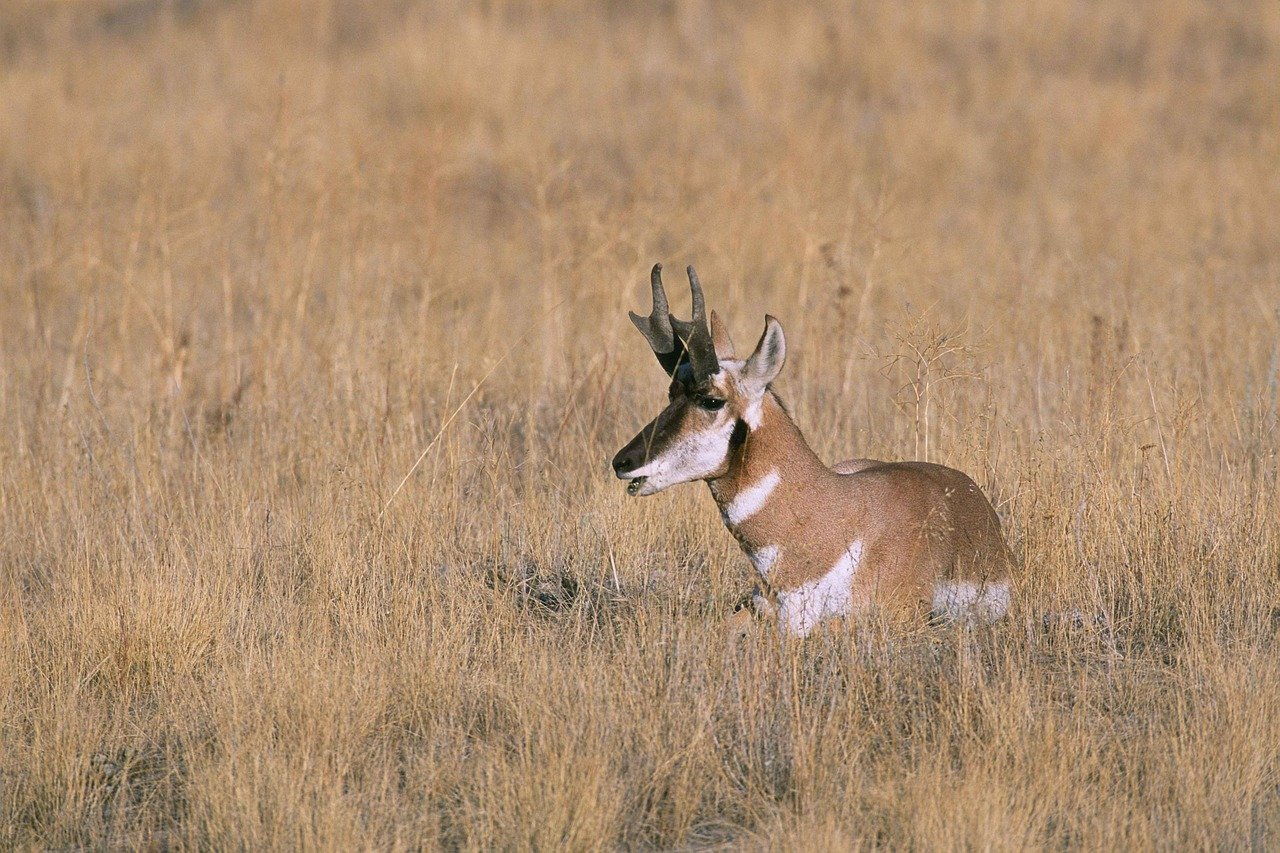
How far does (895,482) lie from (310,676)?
2308mm

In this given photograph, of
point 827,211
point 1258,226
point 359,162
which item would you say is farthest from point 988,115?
point 359,162

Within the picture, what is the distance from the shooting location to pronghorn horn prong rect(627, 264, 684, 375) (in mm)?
5441

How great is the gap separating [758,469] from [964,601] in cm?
100

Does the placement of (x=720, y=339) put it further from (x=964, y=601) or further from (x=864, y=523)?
(x=964, y=601)

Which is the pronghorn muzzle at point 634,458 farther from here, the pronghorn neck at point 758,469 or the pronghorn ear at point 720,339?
the pronghorn ear at point 720,339

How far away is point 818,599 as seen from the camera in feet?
17.7

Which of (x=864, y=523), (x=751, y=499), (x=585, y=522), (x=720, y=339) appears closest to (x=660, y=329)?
(x=720, y=339)

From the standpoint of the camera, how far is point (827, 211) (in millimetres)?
12289

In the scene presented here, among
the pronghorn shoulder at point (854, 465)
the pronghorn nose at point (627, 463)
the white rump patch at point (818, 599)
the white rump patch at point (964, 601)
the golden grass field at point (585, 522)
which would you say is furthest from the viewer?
the pronghorn shoulder at point (854, 465)

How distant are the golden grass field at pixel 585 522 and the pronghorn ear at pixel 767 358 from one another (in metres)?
0.94

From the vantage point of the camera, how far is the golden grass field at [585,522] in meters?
4.38

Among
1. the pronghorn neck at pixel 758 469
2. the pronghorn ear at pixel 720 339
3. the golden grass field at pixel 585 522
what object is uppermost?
the pronghorn ear at pixel 720 339

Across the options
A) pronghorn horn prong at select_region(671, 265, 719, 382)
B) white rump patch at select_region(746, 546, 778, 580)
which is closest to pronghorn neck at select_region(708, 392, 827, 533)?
white rump patch at select_region(746, 546, 778, 580)

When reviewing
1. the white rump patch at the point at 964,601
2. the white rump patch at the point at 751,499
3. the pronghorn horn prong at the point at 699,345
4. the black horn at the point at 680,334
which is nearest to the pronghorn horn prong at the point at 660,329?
the black horn at the point at 680,334
